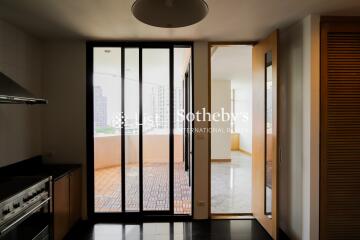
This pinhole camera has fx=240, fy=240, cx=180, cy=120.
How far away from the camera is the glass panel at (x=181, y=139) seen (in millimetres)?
3862

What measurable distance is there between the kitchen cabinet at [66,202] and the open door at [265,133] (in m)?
2.49

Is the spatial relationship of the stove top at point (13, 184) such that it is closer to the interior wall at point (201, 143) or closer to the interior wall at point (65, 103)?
the interior wall at point (65, 103)

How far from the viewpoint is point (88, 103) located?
137 inches

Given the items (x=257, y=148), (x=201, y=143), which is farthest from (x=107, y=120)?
(x=257, y=148)

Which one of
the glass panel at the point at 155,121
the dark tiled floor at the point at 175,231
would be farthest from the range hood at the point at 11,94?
the dark tiled floor at the point at 175,231

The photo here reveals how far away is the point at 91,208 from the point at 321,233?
2935 millimetres

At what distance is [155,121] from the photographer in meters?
3.67

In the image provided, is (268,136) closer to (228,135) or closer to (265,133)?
(265,133)

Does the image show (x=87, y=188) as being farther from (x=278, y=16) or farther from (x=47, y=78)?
(x=278, y=16)

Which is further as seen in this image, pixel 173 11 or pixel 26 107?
pixel 26 107

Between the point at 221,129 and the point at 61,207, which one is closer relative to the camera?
the point at 61,207

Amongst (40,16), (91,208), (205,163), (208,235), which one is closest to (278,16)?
(205,163)

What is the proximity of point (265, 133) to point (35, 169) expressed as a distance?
117 inches

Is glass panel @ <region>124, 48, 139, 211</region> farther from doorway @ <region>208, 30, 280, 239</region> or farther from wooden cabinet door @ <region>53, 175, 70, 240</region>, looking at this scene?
doorway @ <region>208, 30, 280, 239</region>
